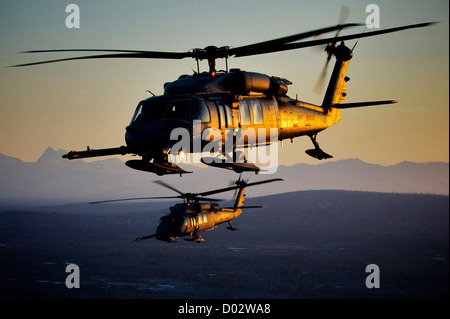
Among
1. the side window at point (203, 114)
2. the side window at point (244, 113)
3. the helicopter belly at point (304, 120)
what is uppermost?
→ the helicopter belly at point (304, 120)

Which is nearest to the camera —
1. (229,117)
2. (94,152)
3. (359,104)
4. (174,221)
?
(94,152)

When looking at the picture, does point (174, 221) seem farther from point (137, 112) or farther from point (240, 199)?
point (137, 112)

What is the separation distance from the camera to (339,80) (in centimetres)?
3097

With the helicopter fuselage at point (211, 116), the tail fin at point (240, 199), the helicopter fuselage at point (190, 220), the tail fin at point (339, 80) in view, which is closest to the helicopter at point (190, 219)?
the helicopter fuselage at point (190, 220)

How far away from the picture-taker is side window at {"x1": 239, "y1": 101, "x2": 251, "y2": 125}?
23.1 metres

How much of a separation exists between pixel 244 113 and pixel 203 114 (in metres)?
2.28

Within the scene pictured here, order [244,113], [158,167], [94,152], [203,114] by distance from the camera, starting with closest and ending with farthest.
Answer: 1. [158,167]
2. [203,114]
3. [94,152]
4. [244,113]

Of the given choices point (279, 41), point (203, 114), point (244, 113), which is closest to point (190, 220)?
point (244, 113)

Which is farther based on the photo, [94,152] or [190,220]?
[190,220]

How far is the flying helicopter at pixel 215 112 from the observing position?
20.8 metres

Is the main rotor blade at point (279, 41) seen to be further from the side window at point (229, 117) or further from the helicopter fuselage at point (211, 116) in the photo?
the side window at point (229, 117)

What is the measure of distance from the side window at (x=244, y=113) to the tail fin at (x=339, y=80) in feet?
24.9

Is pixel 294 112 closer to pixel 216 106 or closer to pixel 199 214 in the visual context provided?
pixel 216 106
